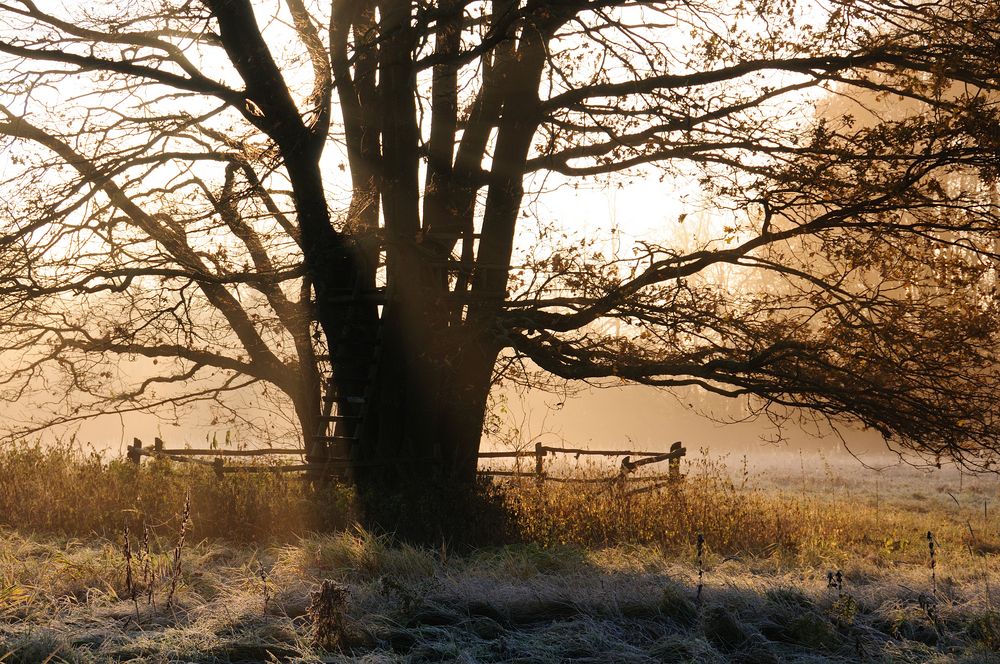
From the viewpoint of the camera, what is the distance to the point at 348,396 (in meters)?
10.9

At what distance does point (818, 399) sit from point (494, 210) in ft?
14.6

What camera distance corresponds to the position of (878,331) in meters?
9.26

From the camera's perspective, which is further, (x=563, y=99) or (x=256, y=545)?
(x=563, y=99)

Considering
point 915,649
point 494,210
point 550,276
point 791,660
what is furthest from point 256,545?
point 915,649

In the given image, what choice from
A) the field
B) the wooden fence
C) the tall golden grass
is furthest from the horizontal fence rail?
the field

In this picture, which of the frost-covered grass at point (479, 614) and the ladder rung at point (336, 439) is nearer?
the frost-covered grass at point (479, 614)

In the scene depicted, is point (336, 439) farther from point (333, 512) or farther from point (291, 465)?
point (333, 512)

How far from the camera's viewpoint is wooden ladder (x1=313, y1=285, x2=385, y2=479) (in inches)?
423

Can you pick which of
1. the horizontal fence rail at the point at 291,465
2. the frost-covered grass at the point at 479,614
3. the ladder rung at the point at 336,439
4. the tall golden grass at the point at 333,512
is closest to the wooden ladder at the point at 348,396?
the ladder rung at the point at 336,439

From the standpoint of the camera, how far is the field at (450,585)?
18.1 ft

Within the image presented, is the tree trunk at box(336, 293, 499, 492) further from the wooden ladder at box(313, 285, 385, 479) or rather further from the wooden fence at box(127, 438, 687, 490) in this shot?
the wooden fence at box(127, 438, 687, 490)

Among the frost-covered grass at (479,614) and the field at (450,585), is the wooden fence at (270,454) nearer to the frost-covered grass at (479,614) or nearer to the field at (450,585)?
the field at (450,585)

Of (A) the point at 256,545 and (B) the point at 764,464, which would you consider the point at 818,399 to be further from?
(B) the point at 764,464

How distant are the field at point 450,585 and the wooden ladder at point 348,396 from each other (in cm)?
70
